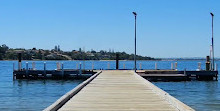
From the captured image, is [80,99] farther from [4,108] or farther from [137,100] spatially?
[4,108]

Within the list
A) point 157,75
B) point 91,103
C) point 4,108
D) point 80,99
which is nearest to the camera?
Result: point 91,103

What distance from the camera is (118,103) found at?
14.9 meters

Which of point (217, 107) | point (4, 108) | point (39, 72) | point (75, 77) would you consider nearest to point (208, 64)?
point (75, 77)

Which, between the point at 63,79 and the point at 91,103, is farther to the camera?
the point at 63,79

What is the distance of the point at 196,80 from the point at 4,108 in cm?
2772

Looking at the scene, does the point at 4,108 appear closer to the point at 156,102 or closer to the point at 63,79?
the point at 156,102

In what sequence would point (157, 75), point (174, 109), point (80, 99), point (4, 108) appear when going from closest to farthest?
point (174, 109), point (80, 99), point (4, 108), point (157, 75)

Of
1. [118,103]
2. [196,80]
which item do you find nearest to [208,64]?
[196,80]

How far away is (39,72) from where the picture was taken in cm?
4484

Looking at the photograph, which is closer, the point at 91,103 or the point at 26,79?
the point at 91,103

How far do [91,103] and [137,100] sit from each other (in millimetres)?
2005

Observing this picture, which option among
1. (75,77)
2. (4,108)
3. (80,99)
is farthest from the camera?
(75,77)

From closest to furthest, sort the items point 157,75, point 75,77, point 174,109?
point 174,109, point 157,75, point 75,77

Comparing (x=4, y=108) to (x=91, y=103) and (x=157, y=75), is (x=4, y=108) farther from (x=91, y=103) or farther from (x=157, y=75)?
(x=157, y=75)
